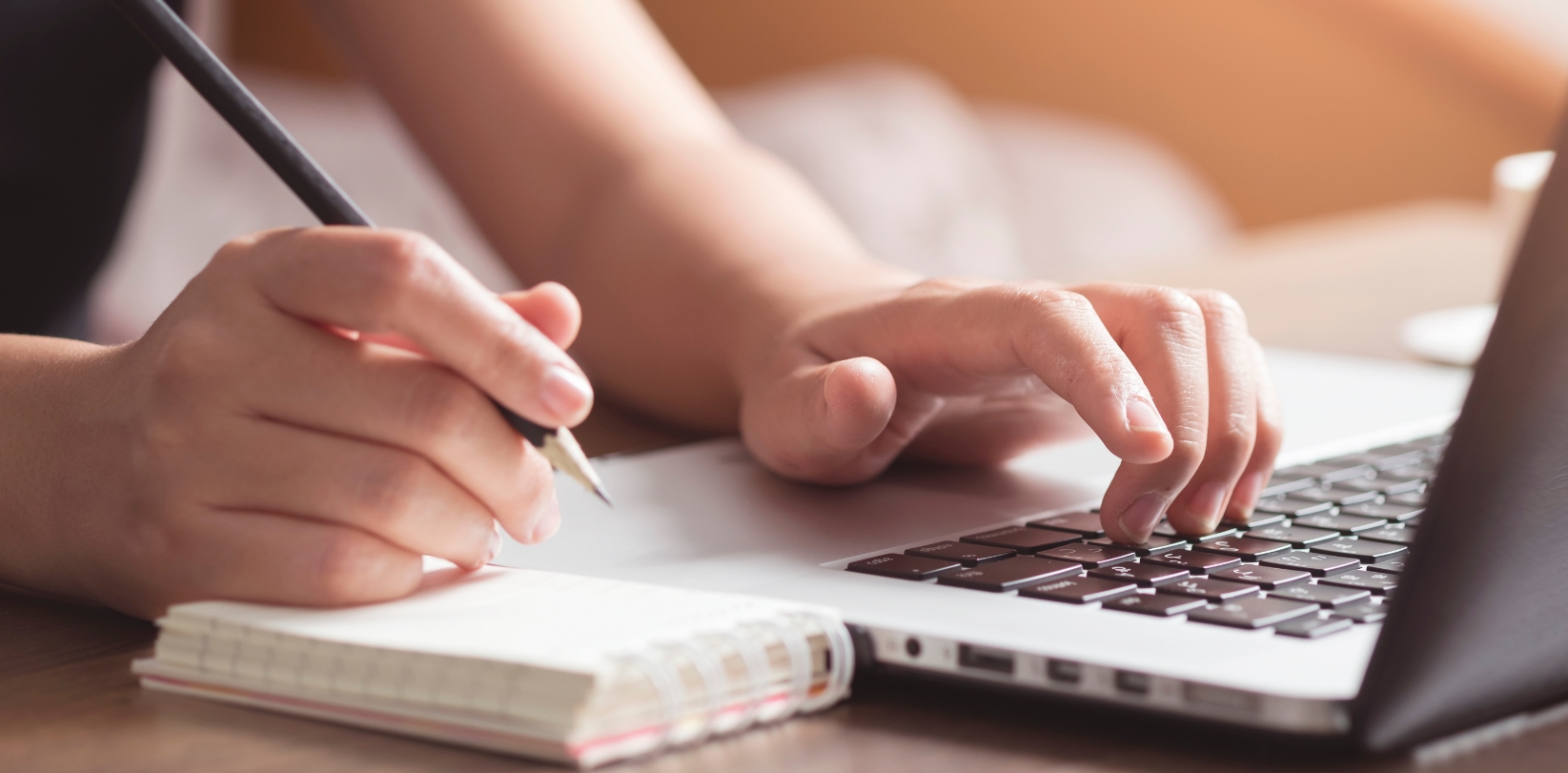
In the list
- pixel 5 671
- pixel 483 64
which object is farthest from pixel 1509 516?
pixel 483 64

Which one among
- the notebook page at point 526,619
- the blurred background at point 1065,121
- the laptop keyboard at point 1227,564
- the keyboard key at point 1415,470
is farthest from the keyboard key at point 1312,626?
the blurred background at point 1065,121

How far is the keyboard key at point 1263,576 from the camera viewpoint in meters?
0.35

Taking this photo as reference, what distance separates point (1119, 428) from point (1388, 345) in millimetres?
631

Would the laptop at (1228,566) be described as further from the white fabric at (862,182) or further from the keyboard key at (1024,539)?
the white fabric at (862,182)

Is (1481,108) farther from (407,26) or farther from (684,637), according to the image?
(684,637)

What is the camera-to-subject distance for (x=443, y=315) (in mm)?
314

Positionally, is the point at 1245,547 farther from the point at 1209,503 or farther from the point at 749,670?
the point at 749,670

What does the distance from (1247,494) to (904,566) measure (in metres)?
0.13

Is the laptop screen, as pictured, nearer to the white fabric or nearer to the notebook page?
the notebook page

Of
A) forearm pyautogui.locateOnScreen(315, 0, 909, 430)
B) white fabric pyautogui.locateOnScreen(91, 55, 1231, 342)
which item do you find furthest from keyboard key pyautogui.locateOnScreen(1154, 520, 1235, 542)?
white fabric pyautogui.locateOnScreen(91, 55, 1231, 342)

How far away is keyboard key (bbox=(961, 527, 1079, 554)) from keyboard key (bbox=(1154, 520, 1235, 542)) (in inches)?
1.1

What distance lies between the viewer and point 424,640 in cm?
29

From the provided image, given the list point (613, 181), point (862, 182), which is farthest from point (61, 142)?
point (862, 182)

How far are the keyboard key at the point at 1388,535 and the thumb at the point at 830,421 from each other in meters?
0.15
